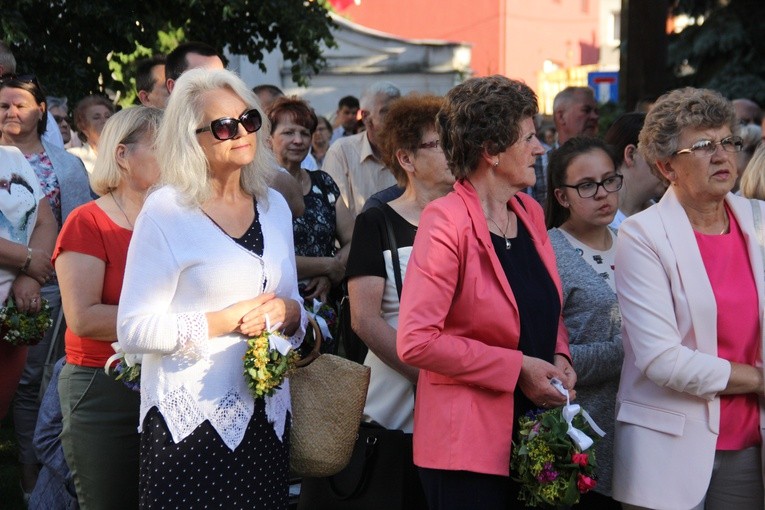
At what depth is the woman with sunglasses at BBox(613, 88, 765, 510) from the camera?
4.05 metres

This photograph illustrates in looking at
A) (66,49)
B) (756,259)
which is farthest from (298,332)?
(66,49)

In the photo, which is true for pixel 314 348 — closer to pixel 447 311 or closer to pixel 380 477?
pixel 447 311

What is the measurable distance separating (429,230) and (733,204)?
126 cm

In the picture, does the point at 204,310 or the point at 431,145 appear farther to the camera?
the point at 431,145

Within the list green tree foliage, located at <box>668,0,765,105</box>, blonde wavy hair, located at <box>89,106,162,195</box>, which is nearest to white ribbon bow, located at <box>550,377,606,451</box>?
blonde wavy hair, located at <box>89,106,162,195</box>

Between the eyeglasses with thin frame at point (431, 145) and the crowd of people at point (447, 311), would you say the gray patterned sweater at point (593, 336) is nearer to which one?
the crowd of people at point (447, 311)

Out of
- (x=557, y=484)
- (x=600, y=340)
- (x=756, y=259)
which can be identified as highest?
(x=756, y=259)

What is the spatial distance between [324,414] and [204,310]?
686mm

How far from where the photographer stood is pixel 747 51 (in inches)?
693

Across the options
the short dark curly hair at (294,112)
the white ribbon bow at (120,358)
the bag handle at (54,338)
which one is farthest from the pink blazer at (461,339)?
the bag handle at (54,338)

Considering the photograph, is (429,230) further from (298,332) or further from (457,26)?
(457,26)

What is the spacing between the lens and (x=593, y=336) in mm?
4777

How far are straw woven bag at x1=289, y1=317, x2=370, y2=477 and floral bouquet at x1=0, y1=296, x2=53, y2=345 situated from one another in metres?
1.89

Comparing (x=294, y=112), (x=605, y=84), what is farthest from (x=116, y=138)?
(x=605, y=84)
